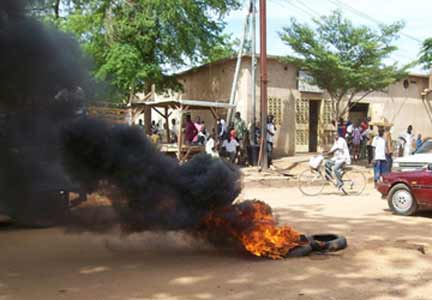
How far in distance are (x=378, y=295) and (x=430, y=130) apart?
24.4m

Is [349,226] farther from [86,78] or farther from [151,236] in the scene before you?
[86,78]

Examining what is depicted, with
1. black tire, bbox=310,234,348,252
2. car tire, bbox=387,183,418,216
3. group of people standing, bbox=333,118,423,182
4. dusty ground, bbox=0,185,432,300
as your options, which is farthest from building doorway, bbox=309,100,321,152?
black tire, bbox=310,234,348,252

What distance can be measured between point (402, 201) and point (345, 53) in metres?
11.0

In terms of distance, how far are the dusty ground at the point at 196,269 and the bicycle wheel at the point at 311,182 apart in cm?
556

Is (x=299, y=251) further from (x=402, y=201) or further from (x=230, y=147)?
(x=230, y=147)

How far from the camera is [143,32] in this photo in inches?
781

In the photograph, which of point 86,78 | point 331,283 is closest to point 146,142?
point 86,78

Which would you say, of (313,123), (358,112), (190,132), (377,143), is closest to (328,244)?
(377,143)

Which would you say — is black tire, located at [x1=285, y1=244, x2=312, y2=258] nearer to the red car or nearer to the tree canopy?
the red car

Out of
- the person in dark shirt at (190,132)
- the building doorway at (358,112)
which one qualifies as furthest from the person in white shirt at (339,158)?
the building doorway at (358,112)

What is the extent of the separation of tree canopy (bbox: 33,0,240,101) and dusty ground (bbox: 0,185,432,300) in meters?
11.6

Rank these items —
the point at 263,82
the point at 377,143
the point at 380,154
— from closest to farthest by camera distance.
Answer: the point at 380,154
the point at 377,143
the point at 263,82

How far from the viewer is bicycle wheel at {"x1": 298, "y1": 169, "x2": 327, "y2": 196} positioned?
46.2 feet

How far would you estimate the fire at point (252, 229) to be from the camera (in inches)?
241
